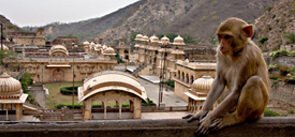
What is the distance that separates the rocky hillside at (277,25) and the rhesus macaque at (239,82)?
39.7 m

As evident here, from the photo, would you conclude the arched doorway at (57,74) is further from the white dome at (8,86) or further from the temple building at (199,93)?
the temple building at (199,93)

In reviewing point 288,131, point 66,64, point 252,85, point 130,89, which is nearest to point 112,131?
point 252,85

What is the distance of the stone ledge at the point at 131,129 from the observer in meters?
3.23

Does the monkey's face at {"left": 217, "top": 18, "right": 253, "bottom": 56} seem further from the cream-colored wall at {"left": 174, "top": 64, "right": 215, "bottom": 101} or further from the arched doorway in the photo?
the arched doorway

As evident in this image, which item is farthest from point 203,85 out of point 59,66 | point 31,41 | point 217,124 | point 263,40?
point 31,41

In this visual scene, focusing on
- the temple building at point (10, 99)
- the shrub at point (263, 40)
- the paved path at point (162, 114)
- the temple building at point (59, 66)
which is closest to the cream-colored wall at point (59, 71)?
the temple building at point (59, 66)

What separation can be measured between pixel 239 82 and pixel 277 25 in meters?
47.8

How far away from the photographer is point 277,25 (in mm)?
48656

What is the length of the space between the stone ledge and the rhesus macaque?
8 centimetres

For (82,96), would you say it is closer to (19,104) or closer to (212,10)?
(19,104)

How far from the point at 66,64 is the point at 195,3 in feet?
223

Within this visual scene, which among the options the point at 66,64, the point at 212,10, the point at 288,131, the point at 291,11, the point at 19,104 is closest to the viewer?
the point at 288,131

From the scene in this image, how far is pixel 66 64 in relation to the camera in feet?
102

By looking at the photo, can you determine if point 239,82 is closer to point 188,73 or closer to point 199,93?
point 199,93
